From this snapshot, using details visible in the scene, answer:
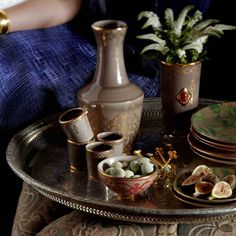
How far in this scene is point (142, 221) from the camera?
1.05 metres

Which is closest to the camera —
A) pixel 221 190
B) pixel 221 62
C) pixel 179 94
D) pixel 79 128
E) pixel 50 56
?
pixel 221 190

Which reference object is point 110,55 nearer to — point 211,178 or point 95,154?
point 95,154

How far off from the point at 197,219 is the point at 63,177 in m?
0.30

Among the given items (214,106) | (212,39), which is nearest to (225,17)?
(212,39)

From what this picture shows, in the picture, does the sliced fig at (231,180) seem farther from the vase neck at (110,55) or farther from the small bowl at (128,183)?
the vase neck at (110,55)

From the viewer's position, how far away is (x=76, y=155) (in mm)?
1225

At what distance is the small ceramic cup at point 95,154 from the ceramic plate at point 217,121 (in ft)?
0.65

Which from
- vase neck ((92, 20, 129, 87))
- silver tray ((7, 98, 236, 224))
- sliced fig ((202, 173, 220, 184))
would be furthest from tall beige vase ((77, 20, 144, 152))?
sliced fig ((202, 173, 220, 184))

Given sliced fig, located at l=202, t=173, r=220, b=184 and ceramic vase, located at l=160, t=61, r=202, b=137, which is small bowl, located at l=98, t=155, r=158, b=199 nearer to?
sliced fig, located at l=202, t=173, r=220, b=184

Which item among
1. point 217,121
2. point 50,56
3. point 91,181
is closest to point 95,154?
point 91,181

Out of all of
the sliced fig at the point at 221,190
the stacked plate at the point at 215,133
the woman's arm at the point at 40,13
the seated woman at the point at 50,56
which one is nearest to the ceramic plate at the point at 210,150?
the stacked plate at the point at 215,133

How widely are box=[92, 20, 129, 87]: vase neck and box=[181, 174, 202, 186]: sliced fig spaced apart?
24cm

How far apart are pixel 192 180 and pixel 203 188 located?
0.11 ft

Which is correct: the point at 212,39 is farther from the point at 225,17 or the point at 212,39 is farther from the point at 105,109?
the point at 105,109
